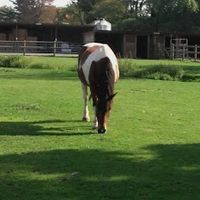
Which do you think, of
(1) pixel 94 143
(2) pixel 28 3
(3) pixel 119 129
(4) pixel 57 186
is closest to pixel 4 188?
(4) pixel 57 186

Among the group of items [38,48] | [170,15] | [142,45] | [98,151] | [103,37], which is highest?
[170,15]

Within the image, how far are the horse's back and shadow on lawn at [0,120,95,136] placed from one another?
96 cm

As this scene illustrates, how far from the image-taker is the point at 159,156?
849cm

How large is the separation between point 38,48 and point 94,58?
43135 millimetres

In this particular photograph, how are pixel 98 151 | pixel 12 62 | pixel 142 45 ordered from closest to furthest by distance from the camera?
pixel 98 151, pixel 12 62, pixel 142 45

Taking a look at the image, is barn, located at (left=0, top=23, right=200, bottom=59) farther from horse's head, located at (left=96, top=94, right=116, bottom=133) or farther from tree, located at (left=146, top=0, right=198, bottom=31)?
horse's head, located at (left=96, top=94, right=116, bottom=133)

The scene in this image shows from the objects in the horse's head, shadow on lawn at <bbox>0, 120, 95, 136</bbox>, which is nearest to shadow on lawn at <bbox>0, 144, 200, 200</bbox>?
the horse's head

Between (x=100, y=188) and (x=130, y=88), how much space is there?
14.3 m

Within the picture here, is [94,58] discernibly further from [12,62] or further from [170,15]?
[170,15]

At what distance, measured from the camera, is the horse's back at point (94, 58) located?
35.1ft

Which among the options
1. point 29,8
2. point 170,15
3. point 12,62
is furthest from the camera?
point 29,8

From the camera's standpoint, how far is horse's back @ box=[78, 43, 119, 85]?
35.1ft

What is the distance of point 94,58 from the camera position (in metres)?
10.8

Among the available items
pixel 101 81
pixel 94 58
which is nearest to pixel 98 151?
pixel 101 81
